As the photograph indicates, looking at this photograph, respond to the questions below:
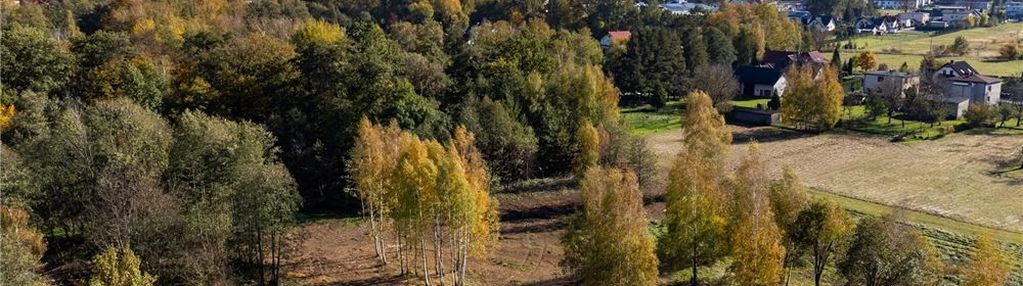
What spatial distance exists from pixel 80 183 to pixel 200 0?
58382mm

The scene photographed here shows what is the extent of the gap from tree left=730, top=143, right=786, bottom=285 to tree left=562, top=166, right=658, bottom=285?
280 cm

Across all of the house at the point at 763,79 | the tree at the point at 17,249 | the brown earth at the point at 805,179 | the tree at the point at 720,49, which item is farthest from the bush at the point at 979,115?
the tree at the point at 17,249

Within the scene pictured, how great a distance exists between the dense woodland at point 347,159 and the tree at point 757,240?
0.19ft

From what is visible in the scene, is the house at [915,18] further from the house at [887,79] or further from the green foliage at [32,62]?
the green foliage at [32,62]

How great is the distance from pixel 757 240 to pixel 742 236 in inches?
21.5

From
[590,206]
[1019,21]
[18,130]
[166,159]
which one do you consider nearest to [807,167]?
[590,206]

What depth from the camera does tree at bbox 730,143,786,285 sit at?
69.2 ft

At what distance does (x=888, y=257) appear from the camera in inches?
820

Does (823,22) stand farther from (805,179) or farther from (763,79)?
(805,179)

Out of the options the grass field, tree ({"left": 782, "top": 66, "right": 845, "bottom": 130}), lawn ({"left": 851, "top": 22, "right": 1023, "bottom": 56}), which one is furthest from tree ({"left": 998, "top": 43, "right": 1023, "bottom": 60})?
tree ({"left": 782, "top": 66, "right": 845, "bottom": 130})

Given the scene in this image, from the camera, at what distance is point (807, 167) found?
44312 mm

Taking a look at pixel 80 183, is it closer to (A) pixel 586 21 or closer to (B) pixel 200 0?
(B) pixel 200 0

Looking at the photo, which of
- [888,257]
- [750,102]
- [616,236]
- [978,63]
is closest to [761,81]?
[750,102]

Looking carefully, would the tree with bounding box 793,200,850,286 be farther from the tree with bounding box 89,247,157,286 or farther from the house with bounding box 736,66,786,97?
the house with bounding box 736,66,786,97
